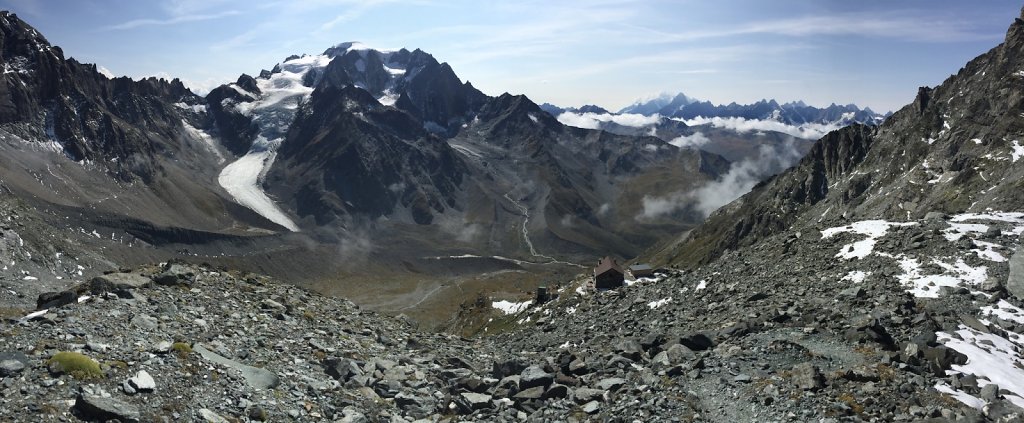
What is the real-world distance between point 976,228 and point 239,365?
157 feet

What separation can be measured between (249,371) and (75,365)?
20.5ft

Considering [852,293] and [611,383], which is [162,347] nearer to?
[611,383]

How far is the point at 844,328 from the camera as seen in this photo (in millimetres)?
30125

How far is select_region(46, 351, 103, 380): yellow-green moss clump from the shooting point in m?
20.8

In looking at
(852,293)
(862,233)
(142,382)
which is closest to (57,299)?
(142,382)

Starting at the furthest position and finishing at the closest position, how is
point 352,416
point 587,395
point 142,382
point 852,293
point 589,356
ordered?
1. point 852,293
2. point 589,356
3. point 587,395
4. point 352,416
5. point 142,382

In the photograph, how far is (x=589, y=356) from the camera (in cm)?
3600

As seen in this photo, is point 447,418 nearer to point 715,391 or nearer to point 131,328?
point 715,391

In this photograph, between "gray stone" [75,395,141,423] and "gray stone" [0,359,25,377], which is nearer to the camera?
"gray stone" [75,395,141,423]

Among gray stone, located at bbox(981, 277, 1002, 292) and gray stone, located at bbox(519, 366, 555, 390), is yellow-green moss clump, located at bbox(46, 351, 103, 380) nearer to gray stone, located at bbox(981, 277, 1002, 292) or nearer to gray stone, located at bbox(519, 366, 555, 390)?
gray stone, located at bbox(519, 366, 555, 390)

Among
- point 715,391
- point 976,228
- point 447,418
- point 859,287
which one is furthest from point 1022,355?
point 447,418

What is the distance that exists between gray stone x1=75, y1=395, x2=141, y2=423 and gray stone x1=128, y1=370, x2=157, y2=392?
109 cm

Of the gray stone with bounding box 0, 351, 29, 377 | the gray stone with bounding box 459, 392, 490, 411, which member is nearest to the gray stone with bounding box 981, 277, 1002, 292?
the gray stone with bounding box 459, 392, 490, 411

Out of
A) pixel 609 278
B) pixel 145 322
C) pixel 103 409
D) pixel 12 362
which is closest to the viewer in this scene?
pixel 103 409
